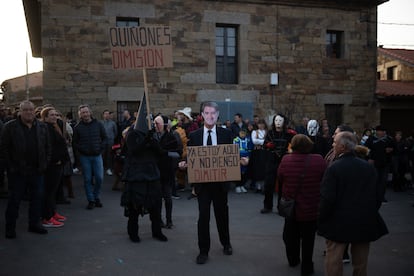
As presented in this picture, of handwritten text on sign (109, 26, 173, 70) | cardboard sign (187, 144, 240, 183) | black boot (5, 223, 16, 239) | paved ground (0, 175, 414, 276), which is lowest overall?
paved ground (0, 175, 414, 276)

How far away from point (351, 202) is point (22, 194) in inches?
184

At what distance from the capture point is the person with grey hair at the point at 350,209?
3.97 meters

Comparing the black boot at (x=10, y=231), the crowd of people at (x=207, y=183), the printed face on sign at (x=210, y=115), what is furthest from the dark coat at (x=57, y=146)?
the printed face on sign at (x=210, y=115)

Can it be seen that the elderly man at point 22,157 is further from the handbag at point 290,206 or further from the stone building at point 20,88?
the stone building at point 20,88

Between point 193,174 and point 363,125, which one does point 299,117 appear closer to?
point 363,125

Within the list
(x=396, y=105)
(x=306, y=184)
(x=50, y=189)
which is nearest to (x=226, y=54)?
(x=396, y=105)

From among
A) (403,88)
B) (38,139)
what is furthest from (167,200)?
(403,88)

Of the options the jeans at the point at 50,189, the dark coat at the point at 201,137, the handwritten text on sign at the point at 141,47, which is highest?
the handwritten text on sign at the point at 141,47

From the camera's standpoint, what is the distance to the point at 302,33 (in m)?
16.0

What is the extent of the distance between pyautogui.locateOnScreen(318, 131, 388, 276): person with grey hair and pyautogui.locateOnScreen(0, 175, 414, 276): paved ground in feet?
3.21

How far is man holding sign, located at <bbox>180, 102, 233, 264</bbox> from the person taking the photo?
17.0ft

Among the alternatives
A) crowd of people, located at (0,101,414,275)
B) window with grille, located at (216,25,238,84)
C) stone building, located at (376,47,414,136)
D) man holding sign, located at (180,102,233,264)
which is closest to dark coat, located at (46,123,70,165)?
crowd of people, located at (0,101,414,275)

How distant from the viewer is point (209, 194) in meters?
5.35

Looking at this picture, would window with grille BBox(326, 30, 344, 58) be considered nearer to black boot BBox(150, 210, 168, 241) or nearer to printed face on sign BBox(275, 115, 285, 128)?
printed face on sign BBox(275, 115, 285, 128)
